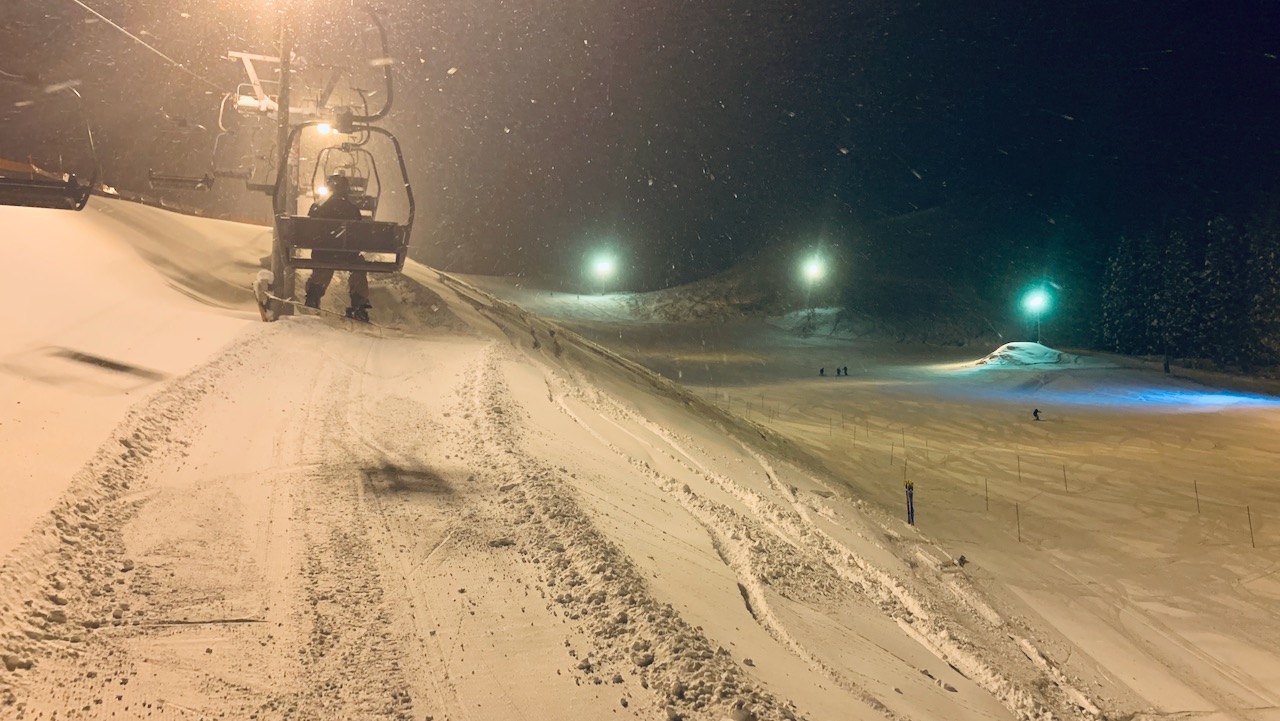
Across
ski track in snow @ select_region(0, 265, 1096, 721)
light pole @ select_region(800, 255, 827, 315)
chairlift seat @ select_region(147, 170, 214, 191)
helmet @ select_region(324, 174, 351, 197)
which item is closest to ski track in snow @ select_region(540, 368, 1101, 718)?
ski track in snow @ select_region(0, 265, 1096, 721)

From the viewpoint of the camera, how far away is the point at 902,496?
13180 mm

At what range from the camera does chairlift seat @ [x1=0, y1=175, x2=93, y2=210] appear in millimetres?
5918

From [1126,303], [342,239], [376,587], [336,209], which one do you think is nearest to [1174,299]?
[1126,303]

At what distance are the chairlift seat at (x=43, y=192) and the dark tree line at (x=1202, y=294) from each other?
42181 millimetres

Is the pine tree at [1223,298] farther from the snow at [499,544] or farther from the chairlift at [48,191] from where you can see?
the chairlift at [48,191]

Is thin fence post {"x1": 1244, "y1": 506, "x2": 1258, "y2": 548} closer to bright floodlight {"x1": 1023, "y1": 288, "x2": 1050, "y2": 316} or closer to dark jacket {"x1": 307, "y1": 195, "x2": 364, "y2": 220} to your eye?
dark jacket {"x1": 307, "y1": 195, "x2": 364, "y2": 220}

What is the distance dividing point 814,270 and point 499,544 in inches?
2045

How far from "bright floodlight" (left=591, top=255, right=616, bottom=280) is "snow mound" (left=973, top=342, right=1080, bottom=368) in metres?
33.7

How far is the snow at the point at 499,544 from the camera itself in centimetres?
384

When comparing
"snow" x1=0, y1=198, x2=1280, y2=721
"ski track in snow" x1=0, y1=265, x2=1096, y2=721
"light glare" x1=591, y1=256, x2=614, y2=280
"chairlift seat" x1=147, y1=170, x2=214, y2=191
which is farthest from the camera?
"light glare" x1=591, y1=256, x2=614, y2=280

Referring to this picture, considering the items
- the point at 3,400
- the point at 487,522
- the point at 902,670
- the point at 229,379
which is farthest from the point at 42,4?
the point at 902,670

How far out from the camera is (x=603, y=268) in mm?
62844

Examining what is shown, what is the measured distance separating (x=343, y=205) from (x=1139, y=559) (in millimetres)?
12321

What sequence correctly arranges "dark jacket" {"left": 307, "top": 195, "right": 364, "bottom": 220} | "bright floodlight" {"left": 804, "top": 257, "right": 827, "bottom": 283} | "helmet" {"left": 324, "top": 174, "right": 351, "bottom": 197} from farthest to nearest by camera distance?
"bright floodlight" {"left": 804, "top": 257, "right": 827, "bottom": 283} → "helmet" {"left": 324, "top": 174, "right": 351, "bottom": 197} → "dark jacket" {"left": 307, "top": 195, "right": 364, "bottom": 220}
